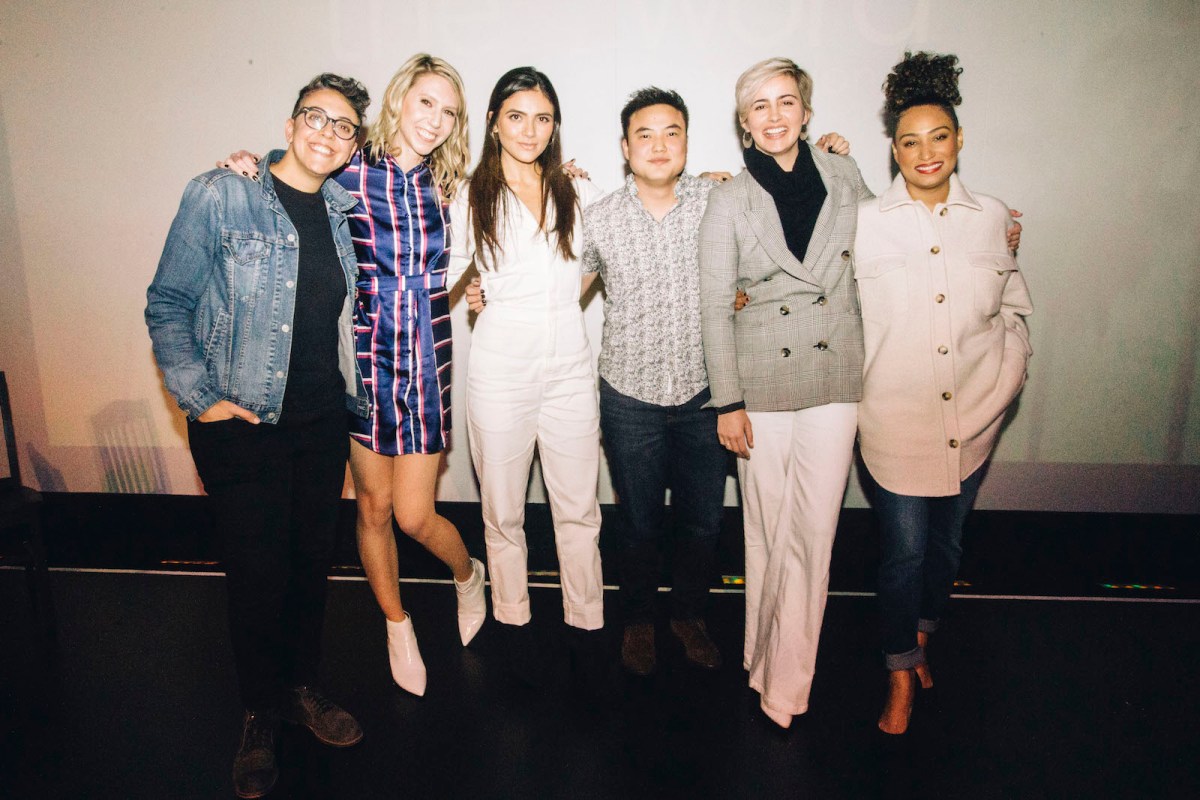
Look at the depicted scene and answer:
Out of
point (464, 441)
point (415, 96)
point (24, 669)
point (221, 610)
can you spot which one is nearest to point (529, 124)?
point (415, 96)


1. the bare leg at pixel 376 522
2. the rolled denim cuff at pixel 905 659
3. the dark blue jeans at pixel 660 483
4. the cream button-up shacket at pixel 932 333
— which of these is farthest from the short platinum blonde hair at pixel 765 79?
the rolled denim cuff at pixel 905 659

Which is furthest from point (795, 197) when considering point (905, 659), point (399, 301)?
point (905, 659)

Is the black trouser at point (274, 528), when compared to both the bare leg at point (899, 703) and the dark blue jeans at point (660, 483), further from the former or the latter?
the bare leg at point (899, 703)

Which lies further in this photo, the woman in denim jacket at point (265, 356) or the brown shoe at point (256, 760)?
the brown shoe at point (256, 760)

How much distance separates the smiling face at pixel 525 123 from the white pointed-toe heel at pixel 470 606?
61.7 inches

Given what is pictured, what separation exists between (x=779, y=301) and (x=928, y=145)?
2.01ft

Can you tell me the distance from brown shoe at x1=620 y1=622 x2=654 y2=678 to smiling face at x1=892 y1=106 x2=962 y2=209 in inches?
68.6

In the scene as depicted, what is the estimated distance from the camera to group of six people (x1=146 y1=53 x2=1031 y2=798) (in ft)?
5.32

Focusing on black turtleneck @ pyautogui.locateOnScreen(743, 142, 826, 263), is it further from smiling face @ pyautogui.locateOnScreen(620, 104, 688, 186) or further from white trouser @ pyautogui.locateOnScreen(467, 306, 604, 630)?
white trouser @ pyautogui.locateOnScreen(467, 306, 604, 630)

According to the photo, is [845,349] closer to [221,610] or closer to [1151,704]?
[1151,704]

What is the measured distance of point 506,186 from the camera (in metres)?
1.95

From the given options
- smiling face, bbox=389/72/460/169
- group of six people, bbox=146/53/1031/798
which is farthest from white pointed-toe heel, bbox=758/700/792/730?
smiling face, bbox=389/72/460/169

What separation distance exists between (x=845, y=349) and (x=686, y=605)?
113cm

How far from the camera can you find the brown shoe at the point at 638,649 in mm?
2172
